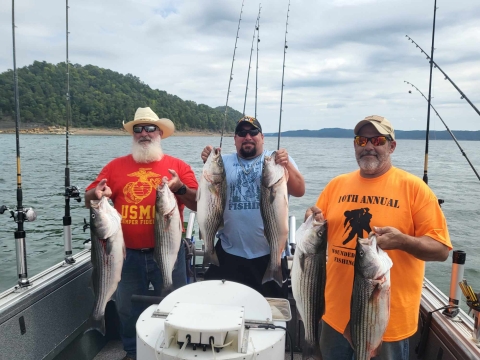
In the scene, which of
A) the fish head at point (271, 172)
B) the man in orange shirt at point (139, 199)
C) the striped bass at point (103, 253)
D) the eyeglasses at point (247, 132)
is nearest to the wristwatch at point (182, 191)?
the man in orange shirt at point (139, 199)

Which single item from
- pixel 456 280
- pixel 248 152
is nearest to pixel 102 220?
pixel 248 152

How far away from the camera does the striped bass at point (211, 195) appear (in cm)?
334

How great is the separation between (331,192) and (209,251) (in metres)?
1.20

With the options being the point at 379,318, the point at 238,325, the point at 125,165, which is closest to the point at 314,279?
the point at 379,318

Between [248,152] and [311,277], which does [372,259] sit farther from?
Result: [248,152]

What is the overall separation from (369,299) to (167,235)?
5.73 feet

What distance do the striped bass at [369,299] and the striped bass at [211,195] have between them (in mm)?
1361

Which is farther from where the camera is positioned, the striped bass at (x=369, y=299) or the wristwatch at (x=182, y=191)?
the wristwatch at (x=182, y=191)

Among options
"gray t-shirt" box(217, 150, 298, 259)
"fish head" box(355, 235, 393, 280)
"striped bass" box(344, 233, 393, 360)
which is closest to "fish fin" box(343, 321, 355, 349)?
"striped bass" box(344, 233, 393, 360)

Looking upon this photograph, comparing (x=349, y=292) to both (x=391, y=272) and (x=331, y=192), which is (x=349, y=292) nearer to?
(x=391, y=272)

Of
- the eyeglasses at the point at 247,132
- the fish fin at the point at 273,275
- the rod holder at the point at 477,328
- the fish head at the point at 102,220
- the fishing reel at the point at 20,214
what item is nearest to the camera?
the rod holder at the point at 477,328

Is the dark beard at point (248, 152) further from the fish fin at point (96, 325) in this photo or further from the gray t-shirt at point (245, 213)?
the fish fin at point (96, 325)

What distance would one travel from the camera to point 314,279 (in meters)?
2.74

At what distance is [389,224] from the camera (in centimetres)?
254
